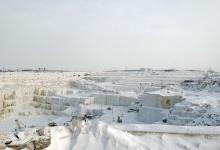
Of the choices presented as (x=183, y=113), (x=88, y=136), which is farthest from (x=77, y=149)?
(x=183, y=113)

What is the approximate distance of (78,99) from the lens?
2748cm

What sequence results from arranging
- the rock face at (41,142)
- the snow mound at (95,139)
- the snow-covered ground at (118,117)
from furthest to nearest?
the snow-covered ground at (118,117), the snow mound at (95,139), the rock face at (41,142)

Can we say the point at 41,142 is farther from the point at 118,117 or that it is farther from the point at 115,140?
the point at 118,117

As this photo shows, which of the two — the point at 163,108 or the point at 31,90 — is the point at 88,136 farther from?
the point at 31,90

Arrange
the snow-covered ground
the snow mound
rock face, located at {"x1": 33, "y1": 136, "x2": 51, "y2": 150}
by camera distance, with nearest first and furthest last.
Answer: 1. rock face, located at {"x1": 33, "y1": 136, "x2": 51, "y2": 150}
2. the snow mound
3. the snow-covered ground

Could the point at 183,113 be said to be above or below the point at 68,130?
below

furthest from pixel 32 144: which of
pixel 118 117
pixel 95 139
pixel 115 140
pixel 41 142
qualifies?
pixel 118 117

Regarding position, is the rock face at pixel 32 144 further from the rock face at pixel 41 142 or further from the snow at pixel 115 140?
the snow at pixel 115 140

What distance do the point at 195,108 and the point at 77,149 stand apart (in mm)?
10322

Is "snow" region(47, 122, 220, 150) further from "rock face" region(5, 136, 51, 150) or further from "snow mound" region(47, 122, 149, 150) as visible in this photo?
"rock face" region(5, 136, 51, 150)

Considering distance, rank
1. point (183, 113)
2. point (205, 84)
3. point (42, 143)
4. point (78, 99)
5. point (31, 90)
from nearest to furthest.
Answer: point (42, 143) < point (183, 113) < point (205, 84) < point (78, 99) < point (31, 90)

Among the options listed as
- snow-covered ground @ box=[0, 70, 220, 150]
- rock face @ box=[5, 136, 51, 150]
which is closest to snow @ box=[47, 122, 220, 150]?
snow-covered ground @ box=[0, 70, 220, 150]

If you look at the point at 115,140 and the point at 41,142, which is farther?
the point at 115,140

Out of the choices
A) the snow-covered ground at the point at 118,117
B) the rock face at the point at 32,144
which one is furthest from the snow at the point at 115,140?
the rock face at the point at 32,144
